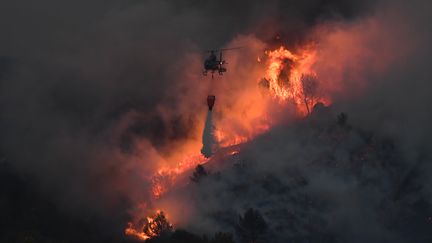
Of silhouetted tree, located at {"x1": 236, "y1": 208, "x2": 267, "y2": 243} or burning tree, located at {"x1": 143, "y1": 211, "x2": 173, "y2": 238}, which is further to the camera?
burning tree, located at {"x1": 143, "y1": 211, "x2": 173, "y2": 238}

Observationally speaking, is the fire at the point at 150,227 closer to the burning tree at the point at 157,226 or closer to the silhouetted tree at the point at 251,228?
the burning tree at the point at 157,226

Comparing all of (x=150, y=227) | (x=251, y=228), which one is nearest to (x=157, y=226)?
(x=150, y=227)

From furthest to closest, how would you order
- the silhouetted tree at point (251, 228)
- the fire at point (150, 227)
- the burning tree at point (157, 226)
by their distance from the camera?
1. the fire at point (150, 227)
2. the burning tree at point (157, 226)
3. the silhouetted tree at point (251, 228)

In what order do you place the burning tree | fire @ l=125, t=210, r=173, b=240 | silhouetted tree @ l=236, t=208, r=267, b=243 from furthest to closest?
fire @ l=125, t=210, r=173, b=240 < the burning tree < silhouetted tree @ l=236, t=208, r=267, b=243

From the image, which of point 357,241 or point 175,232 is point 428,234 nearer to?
point 357,241

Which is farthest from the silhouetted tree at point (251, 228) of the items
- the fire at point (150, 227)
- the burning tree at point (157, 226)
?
the fire at point (150, 227)

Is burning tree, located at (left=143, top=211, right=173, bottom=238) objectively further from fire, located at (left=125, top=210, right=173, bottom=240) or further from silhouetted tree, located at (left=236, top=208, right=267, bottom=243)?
silhouetted tree, located at (left=236, top=208, right=267, bottom=243)

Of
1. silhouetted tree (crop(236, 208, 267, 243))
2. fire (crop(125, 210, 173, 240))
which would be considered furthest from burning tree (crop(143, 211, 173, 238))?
silhouetted tree (crop(236, 208, 267, 243))

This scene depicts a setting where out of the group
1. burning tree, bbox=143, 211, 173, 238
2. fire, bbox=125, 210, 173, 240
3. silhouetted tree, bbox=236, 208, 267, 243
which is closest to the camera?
silhouetted tree, bbox=236, 208, 267, 243

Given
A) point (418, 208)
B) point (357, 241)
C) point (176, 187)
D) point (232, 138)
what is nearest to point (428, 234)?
point (418, 208)
